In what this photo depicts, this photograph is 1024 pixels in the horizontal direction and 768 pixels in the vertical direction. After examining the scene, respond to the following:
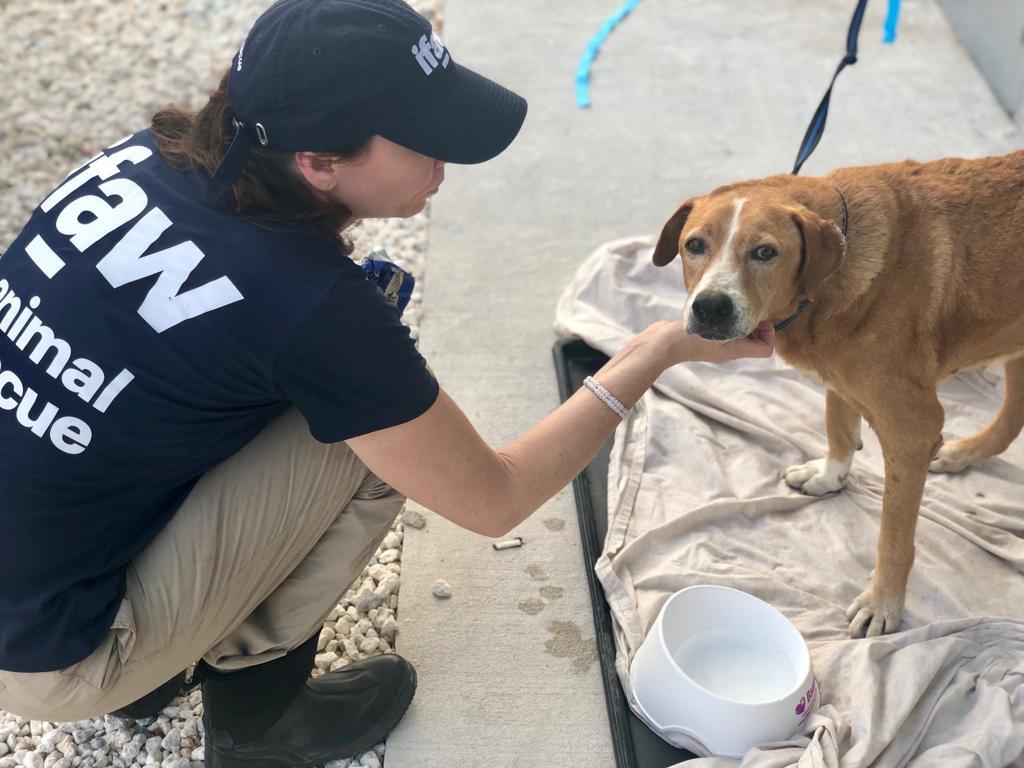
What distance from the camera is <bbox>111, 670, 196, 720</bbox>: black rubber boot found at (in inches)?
93.2

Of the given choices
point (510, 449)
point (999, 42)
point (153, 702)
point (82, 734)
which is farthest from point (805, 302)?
point (999, 42)

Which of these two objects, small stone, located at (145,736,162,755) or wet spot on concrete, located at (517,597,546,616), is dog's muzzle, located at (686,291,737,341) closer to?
wet spot on concrete, located at (517,597,546,616)

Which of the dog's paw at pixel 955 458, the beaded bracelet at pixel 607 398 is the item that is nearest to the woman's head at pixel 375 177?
the beaded bracelet at pixel 607 398

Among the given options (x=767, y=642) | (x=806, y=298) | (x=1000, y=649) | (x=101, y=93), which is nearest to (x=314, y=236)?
(x=806, y=298)

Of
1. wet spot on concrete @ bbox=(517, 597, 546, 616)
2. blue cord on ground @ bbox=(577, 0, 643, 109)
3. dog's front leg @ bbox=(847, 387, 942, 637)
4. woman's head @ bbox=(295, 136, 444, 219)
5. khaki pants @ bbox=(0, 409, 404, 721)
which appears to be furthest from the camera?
blue cord on ground @ bbox=(577, 0, 643, 109)

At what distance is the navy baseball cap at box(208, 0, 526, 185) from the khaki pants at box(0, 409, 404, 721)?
614 millimetres

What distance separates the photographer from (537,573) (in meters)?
2.81

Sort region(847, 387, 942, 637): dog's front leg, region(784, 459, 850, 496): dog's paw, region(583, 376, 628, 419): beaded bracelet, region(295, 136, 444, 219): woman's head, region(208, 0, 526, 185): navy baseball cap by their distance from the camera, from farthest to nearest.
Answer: region(784, 459, 850, 496): dog's paw, region(847, 387, 942, 637): dog's front leg, region(583, 376, 628, 419): beaded bracelet, region(295, 136, 444, 219): woman's head, region(208, 0, 526, 185): navy baseball cap

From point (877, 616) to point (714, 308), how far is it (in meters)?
0.99

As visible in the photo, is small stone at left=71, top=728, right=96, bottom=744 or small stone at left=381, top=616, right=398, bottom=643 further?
small stone at left=381, top=616, right=398, bottom=643

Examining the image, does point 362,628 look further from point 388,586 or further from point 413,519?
point 413,519

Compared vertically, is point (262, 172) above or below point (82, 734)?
above

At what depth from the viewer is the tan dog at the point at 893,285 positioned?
2.42 m

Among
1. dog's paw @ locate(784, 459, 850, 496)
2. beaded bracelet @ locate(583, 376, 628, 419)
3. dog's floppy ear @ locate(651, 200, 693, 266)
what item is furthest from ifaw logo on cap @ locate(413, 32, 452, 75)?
dog's paw @ locate(784, 459, 850, 496)
